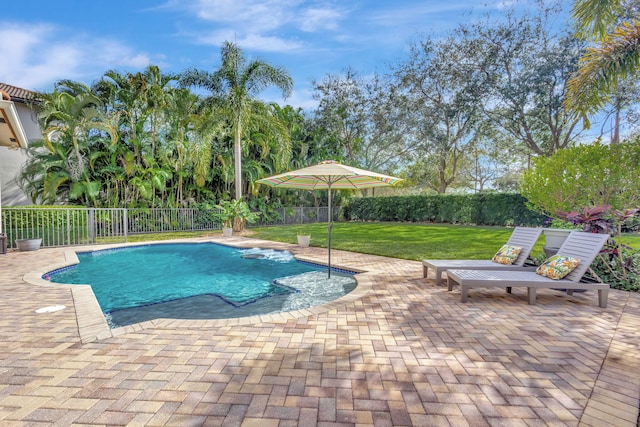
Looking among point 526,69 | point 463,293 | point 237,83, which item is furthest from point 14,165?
point 526,69

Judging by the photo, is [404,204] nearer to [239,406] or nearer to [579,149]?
[579,149]

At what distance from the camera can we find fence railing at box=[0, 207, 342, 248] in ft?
33.9

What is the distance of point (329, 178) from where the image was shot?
7.17 metres

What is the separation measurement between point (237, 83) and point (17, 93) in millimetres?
13747

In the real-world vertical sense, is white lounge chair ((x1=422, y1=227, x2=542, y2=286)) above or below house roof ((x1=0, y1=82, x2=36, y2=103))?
below

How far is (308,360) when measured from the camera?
2.96 meters

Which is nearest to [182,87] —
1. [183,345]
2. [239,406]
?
[183,345]

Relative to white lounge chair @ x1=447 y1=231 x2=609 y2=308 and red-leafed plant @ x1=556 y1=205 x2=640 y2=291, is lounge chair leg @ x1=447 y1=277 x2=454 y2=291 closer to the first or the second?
white lounge chair @ x1=447 y1=231 x2=609 y2=308

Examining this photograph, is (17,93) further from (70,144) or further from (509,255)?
(509,255)

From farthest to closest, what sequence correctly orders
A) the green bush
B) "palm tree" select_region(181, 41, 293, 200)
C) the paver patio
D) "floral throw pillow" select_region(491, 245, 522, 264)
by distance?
"palm tree" select_region(181, 41, 293, 200)
the green bush
"floral throw pillow" select_region(491, 245, 522, 264)
the paver patio

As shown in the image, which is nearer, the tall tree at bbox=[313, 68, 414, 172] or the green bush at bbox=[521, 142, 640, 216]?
the green bush at bbox=[521, 142, 640, 216]

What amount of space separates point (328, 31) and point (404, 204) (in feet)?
42.5

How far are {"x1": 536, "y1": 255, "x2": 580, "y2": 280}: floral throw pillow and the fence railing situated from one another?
44.9 feet

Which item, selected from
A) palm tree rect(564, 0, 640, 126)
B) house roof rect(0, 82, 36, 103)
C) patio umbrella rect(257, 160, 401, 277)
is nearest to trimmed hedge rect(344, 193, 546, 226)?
palm tree rect(564, 0, 640, 126)
